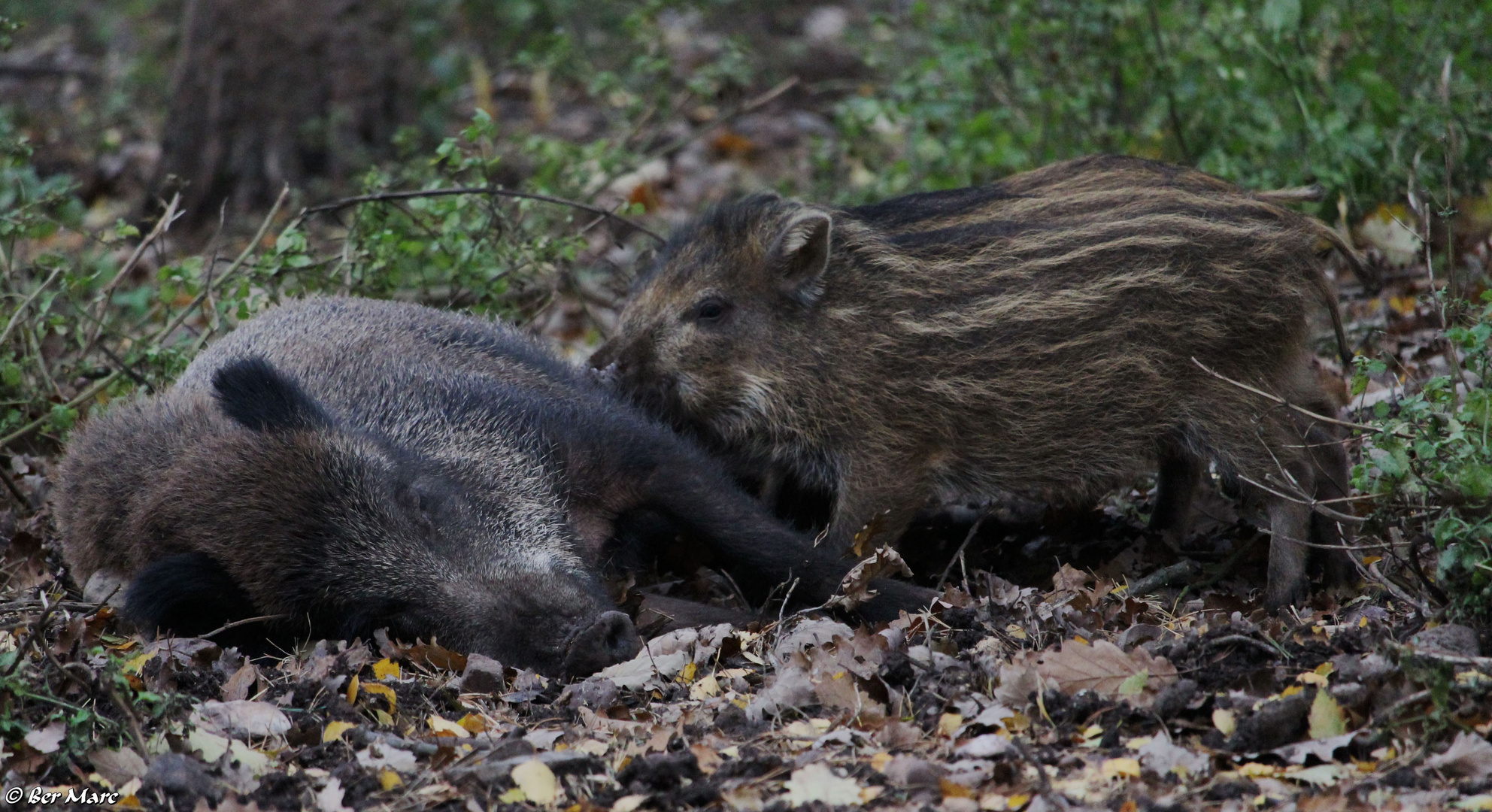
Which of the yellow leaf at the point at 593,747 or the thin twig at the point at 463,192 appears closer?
the yellow leaf at the point at 593,747

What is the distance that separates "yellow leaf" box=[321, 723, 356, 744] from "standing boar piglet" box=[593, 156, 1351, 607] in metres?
1.77

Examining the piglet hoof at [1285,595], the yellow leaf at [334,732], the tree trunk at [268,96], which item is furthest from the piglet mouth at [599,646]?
the tree trunk at [268,96]

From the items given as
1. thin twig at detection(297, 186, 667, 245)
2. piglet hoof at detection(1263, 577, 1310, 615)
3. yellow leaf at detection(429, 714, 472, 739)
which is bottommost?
yellow leaf at detection(429, 714, 472, 739)

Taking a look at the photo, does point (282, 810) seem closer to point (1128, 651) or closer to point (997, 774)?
point (997, 774)

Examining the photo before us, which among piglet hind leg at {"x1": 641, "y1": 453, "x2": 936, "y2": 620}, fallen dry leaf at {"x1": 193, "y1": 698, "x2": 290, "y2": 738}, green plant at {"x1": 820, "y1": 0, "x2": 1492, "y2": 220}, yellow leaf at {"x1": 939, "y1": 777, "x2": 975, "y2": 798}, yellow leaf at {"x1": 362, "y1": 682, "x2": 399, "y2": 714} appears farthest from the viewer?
green plant at {"x1": 820, "y1": 0, "x2": 1492, "y2": 220}

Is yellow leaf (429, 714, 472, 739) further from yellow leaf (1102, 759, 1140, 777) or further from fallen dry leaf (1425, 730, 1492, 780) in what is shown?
fallen dry leaf (1425, 730, 1492, 780)

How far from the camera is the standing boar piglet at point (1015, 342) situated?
4.71 m

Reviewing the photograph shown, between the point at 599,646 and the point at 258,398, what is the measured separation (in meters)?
1.40

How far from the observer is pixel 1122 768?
310cm

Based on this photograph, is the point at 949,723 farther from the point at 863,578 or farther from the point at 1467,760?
the point at 1467,760

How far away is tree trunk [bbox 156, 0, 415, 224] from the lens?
9531 millimetres

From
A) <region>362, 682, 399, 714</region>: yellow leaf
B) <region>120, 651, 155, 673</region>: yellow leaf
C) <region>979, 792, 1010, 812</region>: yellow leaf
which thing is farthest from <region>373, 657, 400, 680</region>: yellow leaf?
<region>979, 792, 1010, 812</region>: yellow leaf

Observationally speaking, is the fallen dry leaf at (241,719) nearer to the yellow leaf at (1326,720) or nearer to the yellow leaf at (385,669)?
the yellow leaf at (385,669)

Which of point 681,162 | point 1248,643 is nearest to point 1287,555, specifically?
point 1248,643
